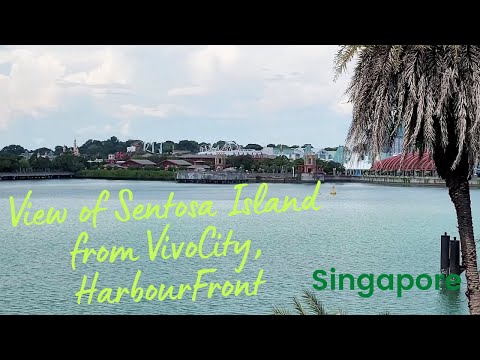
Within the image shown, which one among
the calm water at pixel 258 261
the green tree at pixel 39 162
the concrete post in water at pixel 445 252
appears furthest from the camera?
the green tree at pixel 39 162

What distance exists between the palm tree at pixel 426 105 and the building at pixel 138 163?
119ft

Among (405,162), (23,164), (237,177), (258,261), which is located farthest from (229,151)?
(405,162)

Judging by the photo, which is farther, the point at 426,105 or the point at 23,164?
the point at 23,164

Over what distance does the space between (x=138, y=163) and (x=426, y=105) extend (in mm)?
38386

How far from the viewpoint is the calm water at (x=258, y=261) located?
13.7 meters

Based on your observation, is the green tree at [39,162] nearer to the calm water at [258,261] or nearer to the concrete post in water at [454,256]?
the calm water at [258,261]

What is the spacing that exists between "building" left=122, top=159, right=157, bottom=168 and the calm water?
3.03 m

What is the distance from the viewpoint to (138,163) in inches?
1686

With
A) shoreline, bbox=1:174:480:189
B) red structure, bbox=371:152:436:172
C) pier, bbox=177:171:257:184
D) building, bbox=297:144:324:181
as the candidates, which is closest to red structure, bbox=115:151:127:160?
shoreline, bbox=1:174:480:189

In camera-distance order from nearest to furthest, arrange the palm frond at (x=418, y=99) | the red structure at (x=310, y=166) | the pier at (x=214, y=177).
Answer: the palm frond at (x=418, y=99) < the pier at (x=214, y=177) < the red structure at (x=310, y=166)

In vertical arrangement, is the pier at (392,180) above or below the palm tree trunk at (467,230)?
below

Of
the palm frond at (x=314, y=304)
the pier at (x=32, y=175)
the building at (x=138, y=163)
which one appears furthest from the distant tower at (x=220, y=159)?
the palm frond at (x=314, y=304)

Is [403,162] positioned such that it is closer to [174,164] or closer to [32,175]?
[32,175]
